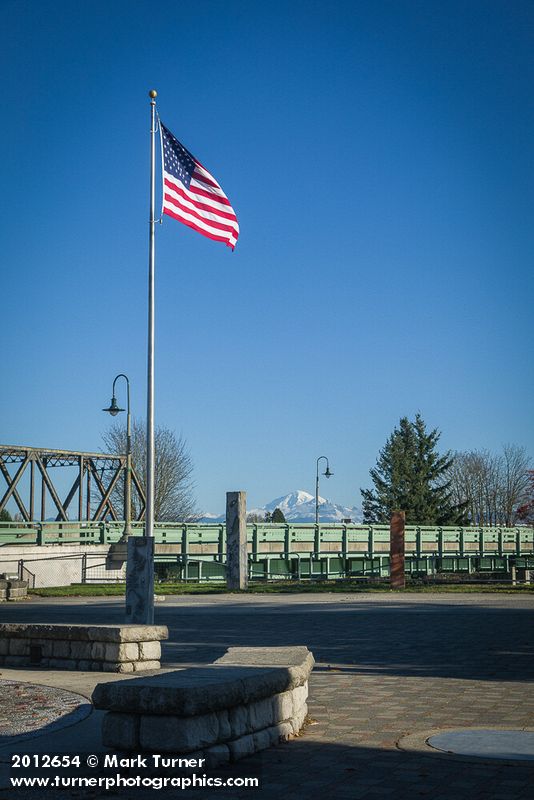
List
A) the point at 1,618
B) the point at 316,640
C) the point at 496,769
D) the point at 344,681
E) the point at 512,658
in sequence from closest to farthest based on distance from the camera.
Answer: the point at 496,769 < the point at 344,681 < the point at 512,658 < the point at 316,640 < the point at 1,618

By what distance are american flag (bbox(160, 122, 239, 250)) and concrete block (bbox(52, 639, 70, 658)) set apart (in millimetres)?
12294

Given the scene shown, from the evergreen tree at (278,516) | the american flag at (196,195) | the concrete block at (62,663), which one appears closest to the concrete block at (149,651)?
the concrete block at (62,663)

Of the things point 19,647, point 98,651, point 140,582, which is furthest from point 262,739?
point 140,582

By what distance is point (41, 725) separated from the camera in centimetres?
750

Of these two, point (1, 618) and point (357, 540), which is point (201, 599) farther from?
point (357, 540)

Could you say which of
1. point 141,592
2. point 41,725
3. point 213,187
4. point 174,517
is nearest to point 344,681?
point 41,725

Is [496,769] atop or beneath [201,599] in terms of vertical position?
atop

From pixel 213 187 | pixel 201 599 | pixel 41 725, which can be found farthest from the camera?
pixel 201 599

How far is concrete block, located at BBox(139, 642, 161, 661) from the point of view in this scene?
10531mm

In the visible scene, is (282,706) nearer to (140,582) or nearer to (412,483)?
(140,582)

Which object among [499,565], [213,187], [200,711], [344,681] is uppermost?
[213,187]

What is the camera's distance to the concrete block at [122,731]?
19.8 ft

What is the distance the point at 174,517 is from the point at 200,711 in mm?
59425

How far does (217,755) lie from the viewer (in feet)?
20.4
